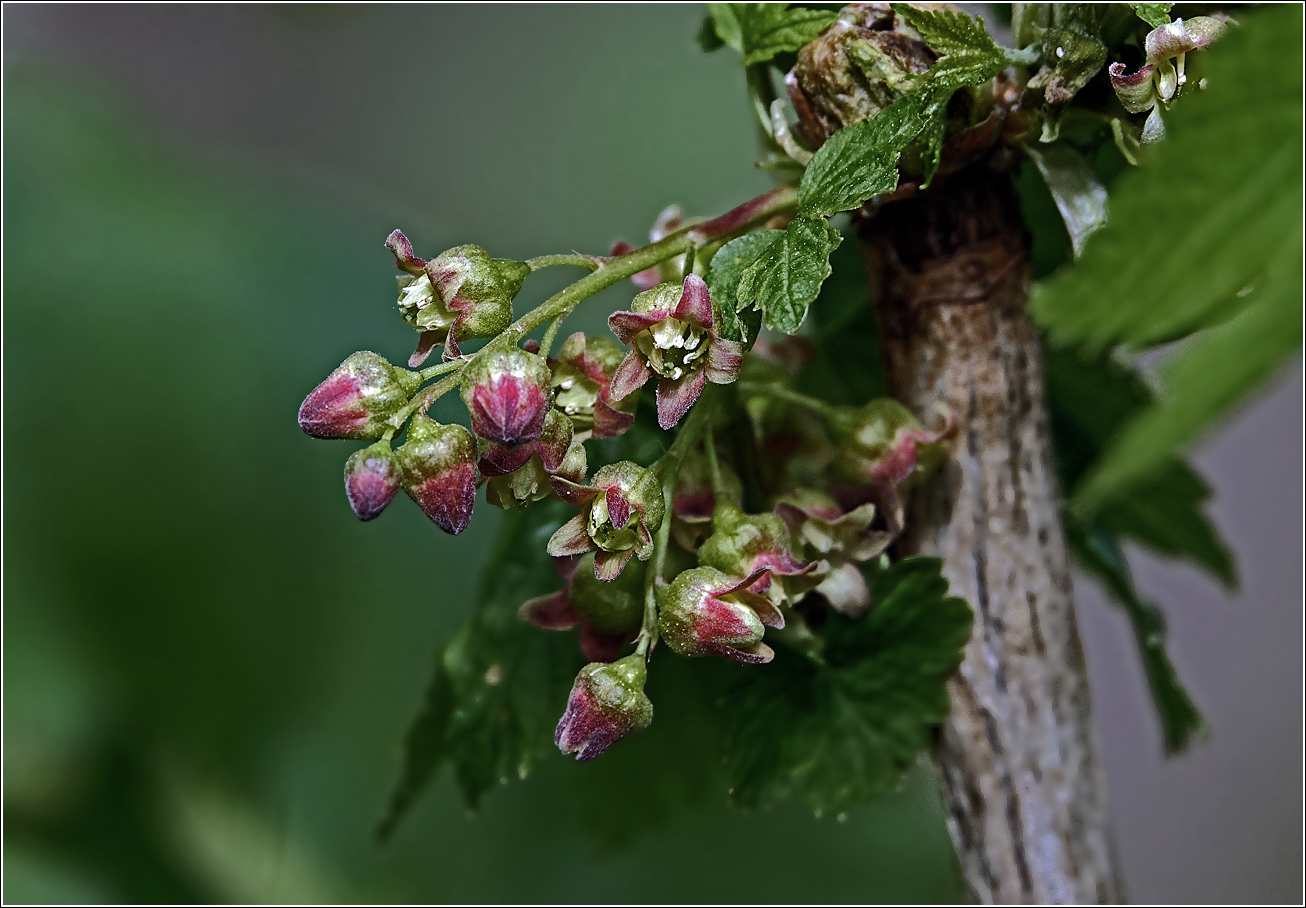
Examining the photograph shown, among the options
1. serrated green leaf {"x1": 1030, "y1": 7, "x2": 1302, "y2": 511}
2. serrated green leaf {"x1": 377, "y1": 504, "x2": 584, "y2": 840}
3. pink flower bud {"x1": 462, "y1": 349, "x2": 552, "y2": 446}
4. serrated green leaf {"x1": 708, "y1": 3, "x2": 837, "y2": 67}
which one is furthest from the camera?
serrated green leaf {"x1": 377, "y1": 504, "x2": 584, "y2": 840}

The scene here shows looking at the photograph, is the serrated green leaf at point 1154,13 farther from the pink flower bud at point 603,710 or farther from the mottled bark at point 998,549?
the pink flower bud at point 603,710

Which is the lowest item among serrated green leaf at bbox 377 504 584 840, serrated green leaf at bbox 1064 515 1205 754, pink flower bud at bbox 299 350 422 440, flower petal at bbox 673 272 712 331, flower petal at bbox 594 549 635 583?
serrated green leaf at bbox 1064 515 1205 754

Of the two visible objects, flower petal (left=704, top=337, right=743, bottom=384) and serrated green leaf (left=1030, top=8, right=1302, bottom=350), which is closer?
serrated green leaf (left=1030, top=8, right=1302, bottom=350)

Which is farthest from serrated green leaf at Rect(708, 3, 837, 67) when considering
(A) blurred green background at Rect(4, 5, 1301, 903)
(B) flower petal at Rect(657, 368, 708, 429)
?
(A) blurred green background at Rect(4, 5, 1301, 903)

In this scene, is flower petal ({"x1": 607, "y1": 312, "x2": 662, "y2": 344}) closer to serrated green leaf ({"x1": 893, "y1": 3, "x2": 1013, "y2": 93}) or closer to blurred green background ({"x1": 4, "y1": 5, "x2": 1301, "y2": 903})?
serrated green leaf ({"x1": 893, "y1": 3, "x2": 1013, "y2": 93})

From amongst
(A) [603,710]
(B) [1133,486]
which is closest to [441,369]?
(A) [603,710]

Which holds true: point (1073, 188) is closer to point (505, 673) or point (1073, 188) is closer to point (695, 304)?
point (695, 304)
